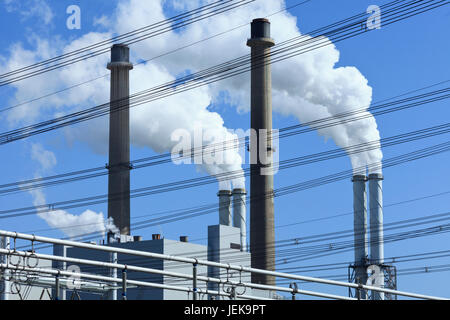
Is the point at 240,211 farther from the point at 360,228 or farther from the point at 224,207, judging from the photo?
the point at 360,228

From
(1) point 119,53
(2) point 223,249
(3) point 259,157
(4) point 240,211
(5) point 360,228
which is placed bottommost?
(2) point 223,249

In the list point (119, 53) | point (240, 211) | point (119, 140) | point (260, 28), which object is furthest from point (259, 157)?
point (119, 53)

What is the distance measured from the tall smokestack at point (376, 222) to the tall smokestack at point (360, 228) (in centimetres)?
48

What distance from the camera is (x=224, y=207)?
2643 inches

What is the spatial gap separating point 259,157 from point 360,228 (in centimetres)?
888

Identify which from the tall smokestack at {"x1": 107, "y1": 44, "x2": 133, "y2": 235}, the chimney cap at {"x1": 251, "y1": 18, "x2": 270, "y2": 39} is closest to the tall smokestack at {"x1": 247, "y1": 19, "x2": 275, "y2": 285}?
the chimney cap at {"x1": 251, "y1": 18, "x2": 270, "y2": 39}

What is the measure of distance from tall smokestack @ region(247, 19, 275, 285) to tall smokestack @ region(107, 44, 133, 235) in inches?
389

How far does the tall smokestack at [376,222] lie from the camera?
2277 inches

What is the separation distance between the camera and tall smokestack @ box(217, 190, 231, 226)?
6656 centimetres

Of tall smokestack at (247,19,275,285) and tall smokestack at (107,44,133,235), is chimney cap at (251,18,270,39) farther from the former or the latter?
tall smokestack at (107,44,133,235)
